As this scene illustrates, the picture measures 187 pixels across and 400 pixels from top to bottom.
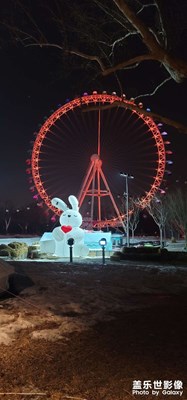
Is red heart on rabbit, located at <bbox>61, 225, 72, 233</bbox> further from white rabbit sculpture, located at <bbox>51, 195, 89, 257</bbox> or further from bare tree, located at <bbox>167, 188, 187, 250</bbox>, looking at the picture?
bare tree, located at <bbox>167, 188, 187, 250</bbox>

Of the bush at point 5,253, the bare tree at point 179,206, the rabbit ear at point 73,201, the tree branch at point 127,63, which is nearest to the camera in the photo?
the tree branch at point 127,63

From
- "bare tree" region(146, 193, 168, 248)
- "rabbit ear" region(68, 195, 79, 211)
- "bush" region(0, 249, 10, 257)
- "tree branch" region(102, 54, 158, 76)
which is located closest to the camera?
"tree branch" region(102, 54, 158, 76)

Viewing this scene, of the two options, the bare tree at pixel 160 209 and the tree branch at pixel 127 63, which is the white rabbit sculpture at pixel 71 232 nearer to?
the tree branch at pixel 127 63

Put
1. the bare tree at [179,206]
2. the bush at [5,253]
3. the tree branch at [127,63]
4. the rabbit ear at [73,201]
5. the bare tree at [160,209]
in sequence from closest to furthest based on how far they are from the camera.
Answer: the tree branch at [127,63], the bush at [5,253], the rabbit ear at [73,201], the bare tree at [179,206], the bare tree at [160,209]

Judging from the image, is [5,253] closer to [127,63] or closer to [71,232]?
[71,232]

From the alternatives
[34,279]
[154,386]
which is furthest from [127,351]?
[34,279]

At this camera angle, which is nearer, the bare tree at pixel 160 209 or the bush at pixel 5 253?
the bush at pixel 5 253

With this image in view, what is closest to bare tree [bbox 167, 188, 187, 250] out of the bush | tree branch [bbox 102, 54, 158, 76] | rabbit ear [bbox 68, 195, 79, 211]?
rabbit ear [bbox 68, 195, 79, 211]

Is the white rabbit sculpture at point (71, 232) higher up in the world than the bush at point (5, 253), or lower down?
higher up

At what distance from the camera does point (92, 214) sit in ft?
124

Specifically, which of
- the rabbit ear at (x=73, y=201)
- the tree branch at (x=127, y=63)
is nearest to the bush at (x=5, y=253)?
the rabbit ear at (x=73, y=201)

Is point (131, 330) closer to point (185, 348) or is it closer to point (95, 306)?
point (185, 348)

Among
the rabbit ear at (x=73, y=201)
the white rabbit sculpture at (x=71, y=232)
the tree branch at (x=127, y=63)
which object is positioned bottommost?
the white rabbit sculpture at (x=71, y=232)

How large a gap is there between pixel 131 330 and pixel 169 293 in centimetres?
331
